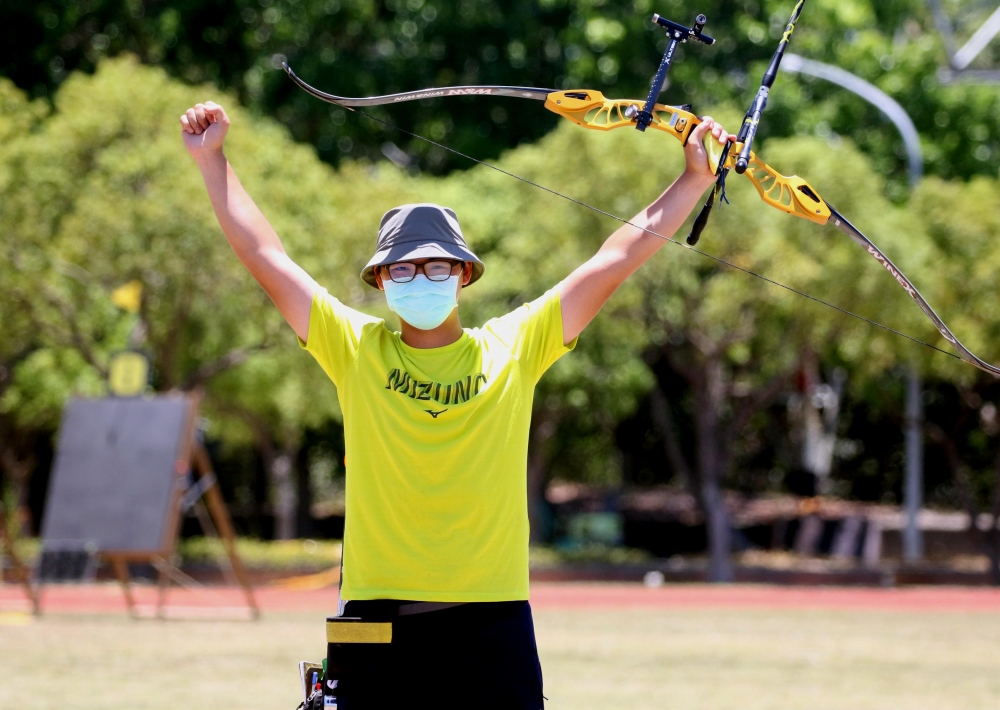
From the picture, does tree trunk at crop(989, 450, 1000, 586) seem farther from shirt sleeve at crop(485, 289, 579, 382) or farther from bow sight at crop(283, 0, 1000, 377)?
shirt sleeve at crop(485, 289, 579, 382)

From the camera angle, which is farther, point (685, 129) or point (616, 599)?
point (616, 599)

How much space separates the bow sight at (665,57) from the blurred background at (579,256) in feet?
57.6

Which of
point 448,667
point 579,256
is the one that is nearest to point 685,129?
point 448,667

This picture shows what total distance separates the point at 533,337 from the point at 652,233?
457 mm

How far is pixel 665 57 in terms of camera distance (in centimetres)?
475

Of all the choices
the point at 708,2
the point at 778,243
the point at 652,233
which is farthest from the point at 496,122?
the point at 652,233

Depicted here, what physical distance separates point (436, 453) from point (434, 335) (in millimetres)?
407

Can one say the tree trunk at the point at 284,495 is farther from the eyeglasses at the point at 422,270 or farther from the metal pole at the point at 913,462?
the eyeglasses at the point at 422,270

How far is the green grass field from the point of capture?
10.0m

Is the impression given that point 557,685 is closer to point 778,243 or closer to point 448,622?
point 448,622

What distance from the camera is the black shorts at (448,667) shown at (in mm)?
3756

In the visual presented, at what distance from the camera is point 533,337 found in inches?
162

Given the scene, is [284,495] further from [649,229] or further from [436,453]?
[436,453]

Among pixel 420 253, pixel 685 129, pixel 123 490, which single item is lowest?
pixel 123 490
